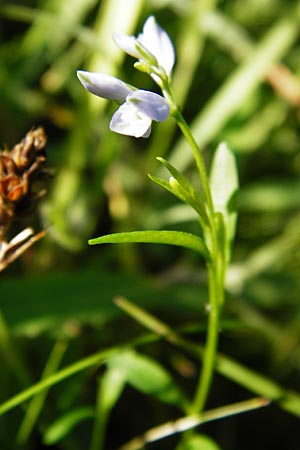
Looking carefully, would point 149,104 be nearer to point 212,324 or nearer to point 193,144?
point 193,144

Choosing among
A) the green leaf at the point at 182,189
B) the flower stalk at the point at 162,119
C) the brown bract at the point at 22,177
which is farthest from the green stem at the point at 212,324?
the brown bract at the point at 22,177

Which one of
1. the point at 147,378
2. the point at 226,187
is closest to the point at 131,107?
the point at 226,187

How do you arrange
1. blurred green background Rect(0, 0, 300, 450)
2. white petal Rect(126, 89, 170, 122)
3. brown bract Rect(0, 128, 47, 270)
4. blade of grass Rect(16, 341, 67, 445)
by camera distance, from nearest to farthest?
white petal Rect(126, 89, 170, 122), brown bract Rect(0, 128, 47, 270), blade of grass Rect(16, 341, 67, 445), blurred green background Rect(0, 0, 300, 450)

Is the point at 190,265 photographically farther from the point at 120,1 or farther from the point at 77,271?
the point at 120,1

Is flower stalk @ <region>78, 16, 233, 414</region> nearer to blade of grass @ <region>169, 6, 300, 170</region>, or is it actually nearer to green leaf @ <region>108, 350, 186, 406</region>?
green leaf @ <region>108, 350, 186, 406</region>

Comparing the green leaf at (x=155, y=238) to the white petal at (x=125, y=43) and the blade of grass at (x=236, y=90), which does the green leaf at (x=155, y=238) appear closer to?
the white petal at (x=125, y=43)

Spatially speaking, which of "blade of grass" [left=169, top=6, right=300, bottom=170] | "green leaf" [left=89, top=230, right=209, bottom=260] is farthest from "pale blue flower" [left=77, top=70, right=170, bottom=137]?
"blade of grass" [left=169, top=6, right=300, bottom=170]
